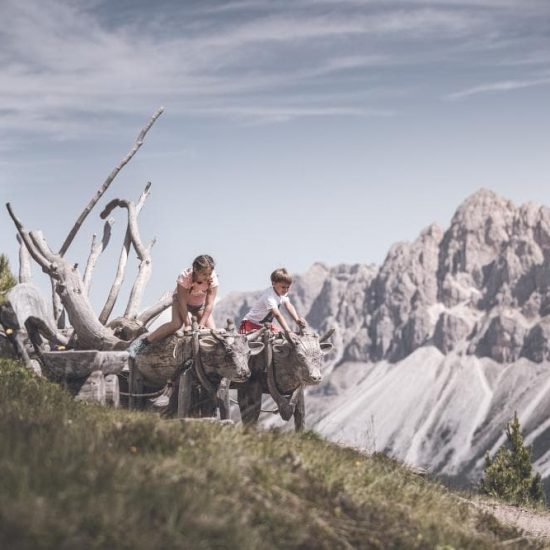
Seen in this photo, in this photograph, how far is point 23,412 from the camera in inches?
400

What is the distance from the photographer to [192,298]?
17.0 meters

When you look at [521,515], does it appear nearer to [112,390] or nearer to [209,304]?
[209,304]

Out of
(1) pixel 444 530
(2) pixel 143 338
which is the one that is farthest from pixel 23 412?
(2) pixel 143 338

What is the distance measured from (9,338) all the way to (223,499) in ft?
36.1

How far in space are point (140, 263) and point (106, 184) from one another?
2.13m

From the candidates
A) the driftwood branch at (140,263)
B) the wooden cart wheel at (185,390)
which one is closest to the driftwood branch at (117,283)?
the driftwood branch at (140,263)

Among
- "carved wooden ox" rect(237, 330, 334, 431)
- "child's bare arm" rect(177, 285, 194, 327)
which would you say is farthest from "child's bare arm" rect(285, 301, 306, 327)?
"child's bare arm" rect(177, 285, 194, 327)

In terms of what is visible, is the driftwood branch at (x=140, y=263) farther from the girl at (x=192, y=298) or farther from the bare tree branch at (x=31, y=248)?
the girl at (x=192, y=298)

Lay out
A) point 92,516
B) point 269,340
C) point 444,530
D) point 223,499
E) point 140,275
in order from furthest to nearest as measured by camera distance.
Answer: point 140,275, point 269,340, point 444,530, point 223,499, point 92,516

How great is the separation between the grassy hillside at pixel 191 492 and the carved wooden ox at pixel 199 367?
4.47 metres

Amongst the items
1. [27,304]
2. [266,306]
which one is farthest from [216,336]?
[27,304]

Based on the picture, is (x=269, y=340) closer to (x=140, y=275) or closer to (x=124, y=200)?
(x=140, y=275)

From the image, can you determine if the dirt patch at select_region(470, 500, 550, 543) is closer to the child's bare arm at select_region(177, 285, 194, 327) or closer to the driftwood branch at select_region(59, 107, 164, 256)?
the child's bare arm at select_region(177, 285, 194, 327)

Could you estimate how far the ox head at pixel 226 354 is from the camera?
1588 centimetres
